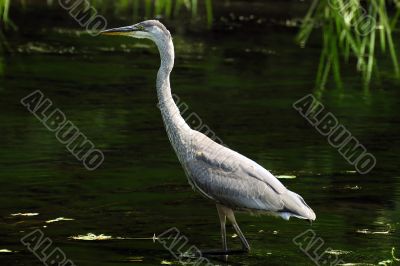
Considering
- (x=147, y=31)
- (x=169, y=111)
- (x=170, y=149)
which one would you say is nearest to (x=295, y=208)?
(x=169, y=111)

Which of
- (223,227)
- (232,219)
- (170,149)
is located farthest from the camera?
(170,149)

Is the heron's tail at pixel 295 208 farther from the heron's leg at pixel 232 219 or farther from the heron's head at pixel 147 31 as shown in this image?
the heron's head at pixel 147 31

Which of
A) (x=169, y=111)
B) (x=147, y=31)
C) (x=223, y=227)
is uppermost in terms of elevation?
(x=147, y=31)

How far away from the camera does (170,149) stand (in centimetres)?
1182

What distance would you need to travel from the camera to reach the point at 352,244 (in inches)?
305

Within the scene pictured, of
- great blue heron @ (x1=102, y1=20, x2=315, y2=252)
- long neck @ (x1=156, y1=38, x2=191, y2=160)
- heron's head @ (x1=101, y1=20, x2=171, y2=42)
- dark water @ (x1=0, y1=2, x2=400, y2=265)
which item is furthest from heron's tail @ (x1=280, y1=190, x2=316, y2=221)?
heron's head @ (x1=101, y1=20, x2=171, y2=42)

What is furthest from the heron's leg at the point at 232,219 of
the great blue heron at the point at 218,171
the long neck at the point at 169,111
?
the long neck at the point at 169,111

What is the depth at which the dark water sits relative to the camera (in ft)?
26.1

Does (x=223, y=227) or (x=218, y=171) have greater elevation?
(x=218, y=171)

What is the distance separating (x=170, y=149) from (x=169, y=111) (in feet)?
14.0

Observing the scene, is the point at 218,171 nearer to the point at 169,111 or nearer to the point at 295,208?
the point at 169,111

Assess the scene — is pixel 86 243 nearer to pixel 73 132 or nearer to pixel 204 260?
pixel 204 260

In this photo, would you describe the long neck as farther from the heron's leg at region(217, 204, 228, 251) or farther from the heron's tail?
the heron's tail

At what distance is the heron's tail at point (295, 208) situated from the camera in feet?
23.3
